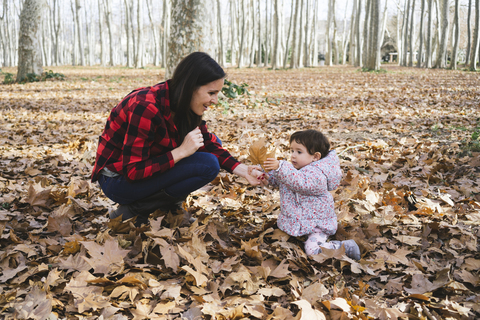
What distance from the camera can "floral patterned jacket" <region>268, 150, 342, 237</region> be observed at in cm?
226

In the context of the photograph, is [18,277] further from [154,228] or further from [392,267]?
[392,267]

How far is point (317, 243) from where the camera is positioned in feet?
7.64

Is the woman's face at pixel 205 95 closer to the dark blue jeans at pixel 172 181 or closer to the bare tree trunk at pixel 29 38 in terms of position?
the dark blue jeans at pixel 172 181

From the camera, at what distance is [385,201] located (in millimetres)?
3021

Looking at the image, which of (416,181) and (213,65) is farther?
(416,181)

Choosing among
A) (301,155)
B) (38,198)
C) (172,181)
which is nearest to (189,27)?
(38,198)

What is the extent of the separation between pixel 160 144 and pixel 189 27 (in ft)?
17.0

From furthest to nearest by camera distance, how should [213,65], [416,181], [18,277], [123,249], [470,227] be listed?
[416,181] → [470,227] → [213,65] → [123,249] → [18,277]

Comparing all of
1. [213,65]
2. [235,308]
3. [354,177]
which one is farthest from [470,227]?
[213,65]

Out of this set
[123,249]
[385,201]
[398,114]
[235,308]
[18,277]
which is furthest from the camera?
[398,114]

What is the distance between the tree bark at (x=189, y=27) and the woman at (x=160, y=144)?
4894 millimetres

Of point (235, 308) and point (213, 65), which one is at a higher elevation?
point (213, 65)

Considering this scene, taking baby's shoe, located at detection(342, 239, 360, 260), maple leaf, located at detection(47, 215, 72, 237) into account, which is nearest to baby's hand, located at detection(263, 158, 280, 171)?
baby's shoe, located at detection(342, 239, 360, 260)

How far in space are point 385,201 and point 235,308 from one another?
6.12 ft
